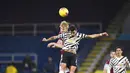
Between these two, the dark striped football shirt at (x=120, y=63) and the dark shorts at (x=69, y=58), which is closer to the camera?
the dark shorts at (x=69, y=58)

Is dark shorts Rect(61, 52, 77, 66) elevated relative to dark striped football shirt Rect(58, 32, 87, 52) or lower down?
lower down

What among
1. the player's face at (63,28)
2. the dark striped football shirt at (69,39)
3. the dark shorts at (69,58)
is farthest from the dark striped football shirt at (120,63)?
the player's face at (63,28)

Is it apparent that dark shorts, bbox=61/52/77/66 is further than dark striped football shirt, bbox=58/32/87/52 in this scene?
Yes

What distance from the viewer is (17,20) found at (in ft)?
101

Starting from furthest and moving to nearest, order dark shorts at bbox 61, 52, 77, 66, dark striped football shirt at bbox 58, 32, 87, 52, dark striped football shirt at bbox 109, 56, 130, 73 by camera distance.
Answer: dark striped football shirt at bbox 109, 56, 130, 73 < dark shorts at bbox 61, 52, 77, 66 < dark striped football shirt at bbox 58, 32, 87, 52

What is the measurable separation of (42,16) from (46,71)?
4960 millimetres

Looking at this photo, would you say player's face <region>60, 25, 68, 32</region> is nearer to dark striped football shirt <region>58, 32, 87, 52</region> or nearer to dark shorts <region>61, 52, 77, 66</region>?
dark striped football shirt <region>58, 32, 87, 52</region>

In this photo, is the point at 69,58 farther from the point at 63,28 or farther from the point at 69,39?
the point at 63,28

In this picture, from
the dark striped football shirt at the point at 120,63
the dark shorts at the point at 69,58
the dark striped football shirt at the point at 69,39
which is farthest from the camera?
the dark striped football shirt at the point at 120,63

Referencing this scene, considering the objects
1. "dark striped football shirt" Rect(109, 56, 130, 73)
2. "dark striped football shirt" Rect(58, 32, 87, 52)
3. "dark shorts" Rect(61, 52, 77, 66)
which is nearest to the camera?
"dark striped football shirt" Rect(58, 32, 87, 52)

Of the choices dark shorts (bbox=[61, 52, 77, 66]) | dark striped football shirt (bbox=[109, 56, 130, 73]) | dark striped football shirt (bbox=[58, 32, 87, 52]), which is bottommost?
dark striped football shirt (bbox=[109, 56, 130, 73])

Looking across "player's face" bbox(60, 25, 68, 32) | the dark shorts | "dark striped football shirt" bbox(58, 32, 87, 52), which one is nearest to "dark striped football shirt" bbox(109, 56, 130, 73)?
the dark shorts

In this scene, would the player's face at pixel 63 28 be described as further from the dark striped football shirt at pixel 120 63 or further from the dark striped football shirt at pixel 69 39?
the dark striped football shirt at pixel 120 63

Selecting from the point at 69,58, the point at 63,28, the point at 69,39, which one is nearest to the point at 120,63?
the point at 69,58
